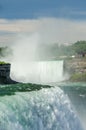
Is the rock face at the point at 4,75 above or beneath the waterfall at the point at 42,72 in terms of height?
above

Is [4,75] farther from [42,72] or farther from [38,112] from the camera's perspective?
[42,72]

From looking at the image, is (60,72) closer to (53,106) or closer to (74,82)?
(74,82)

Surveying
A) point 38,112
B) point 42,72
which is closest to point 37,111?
point 38,112

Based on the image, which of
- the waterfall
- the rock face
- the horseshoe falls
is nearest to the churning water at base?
the horseshoe falls

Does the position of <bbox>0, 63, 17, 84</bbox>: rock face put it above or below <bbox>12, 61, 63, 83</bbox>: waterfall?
above

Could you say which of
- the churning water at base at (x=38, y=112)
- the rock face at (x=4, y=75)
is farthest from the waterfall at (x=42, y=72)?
the churning water at base at (x=38, y=112)

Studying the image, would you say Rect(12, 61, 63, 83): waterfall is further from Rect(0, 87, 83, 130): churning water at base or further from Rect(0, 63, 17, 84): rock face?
Rect(0, 87, 83, 130): churning water at base

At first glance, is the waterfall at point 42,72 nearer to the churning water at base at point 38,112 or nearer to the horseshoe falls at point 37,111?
the horseshoe falls at point 37,111
